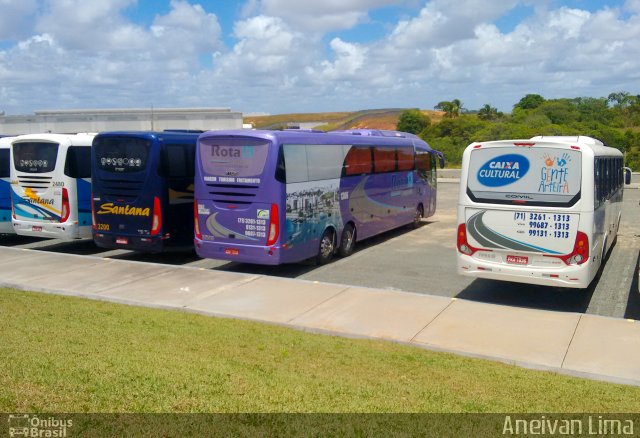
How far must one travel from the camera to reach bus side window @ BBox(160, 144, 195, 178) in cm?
1389

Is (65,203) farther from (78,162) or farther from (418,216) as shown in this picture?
(418,216)

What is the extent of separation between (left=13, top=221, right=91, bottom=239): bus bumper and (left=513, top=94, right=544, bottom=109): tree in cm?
8716

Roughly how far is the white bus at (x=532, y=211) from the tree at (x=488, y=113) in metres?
78.2

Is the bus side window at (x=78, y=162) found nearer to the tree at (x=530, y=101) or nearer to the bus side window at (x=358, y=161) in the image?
the bus side window at (x=358, y=161)

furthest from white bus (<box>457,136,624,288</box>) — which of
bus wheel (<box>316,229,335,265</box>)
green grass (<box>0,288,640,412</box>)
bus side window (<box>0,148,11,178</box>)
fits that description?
bus side window (<box>0,148,11,178</box>)

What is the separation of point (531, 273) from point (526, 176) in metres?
1.58

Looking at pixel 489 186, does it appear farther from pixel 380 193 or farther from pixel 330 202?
pixel 380 193

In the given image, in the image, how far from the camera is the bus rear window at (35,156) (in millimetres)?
15078

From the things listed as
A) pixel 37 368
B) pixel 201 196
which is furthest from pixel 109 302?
pixel 37 368

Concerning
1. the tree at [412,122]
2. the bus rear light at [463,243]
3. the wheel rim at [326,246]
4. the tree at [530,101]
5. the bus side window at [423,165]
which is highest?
the tree at [530,101]

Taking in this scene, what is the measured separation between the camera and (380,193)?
55.5 ft

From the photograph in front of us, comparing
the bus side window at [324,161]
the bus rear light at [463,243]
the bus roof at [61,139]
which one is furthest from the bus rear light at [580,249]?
the bus roof at [61,139]

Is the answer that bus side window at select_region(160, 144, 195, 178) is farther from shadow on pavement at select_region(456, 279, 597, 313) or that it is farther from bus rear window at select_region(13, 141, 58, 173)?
shadow on pavement at select_region(456, 279, 597, 313)

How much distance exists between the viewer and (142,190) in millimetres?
13781
